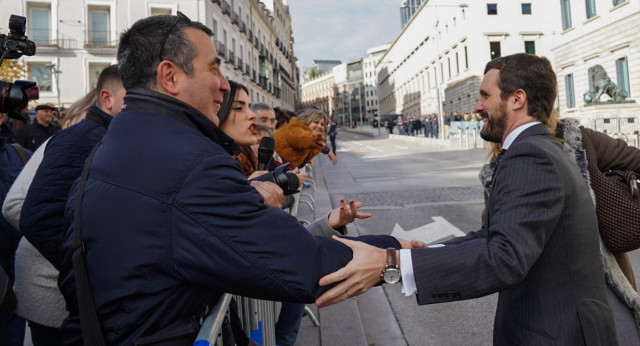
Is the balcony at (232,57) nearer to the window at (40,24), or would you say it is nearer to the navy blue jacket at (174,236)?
the window at (40,24)

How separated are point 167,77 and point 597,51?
32550 millimetres

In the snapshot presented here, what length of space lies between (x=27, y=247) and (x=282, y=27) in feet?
217

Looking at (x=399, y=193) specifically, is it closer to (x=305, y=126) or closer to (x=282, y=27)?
(x=305, y=126)

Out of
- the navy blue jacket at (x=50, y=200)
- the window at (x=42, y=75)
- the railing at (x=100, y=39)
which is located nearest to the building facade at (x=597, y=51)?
the navy blue jacket at (x=50, y=200)

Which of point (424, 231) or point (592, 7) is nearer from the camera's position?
point (424, 231)

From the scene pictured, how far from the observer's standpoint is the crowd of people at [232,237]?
4.25 ft

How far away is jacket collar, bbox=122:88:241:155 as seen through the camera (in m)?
1.45

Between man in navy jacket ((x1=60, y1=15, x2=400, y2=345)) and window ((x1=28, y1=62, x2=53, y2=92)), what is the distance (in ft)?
101

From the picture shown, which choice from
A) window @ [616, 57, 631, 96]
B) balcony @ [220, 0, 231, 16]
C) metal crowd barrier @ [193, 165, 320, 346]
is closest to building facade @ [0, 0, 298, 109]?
balcony @ [220, 0, 231, 16]

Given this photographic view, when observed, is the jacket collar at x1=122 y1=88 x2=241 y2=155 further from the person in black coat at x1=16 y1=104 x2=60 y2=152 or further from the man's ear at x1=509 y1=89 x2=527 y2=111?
the person in black coat at x1=16 y1=104 x2=60 y2=152

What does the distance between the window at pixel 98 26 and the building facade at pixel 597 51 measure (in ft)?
86.2

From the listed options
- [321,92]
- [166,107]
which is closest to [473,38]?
[166,107]

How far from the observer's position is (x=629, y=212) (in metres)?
2.45

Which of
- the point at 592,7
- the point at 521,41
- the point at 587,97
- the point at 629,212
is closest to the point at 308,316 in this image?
the point at 629,212
